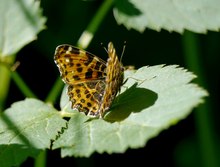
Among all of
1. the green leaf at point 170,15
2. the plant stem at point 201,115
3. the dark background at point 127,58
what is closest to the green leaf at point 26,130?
the green leaf at point 170,15

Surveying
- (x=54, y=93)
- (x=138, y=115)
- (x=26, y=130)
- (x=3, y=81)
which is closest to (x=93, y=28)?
(x=54, y=93)

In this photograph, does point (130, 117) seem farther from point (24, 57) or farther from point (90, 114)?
point (24, 57)

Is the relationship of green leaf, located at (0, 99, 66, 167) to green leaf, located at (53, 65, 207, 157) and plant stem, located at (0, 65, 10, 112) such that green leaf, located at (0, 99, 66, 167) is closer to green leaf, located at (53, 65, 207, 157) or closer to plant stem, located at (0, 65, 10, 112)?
green leaf, located at (53, 65, 207, 157)

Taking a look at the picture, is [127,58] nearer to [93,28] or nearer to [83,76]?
[93,28]

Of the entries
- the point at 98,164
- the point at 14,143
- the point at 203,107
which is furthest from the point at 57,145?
the point at 98,164

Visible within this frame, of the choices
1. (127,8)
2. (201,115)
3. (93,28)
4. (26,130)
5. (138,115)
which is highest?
(127,8)

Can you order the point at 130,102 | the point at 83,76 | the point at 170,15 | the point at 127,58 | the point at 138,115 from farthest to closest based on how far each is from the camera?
1. the point at 127,58
2. the point at 170,15
3. the point at 83,76
4. the point at 130,102
5. the point at 138,115

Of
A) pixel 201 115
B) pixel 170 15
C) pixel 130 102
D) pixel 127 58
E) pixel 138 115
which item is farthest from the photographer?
pixel 127 58

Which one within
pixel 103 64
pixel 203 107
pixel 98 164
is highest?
pixel 103 64
